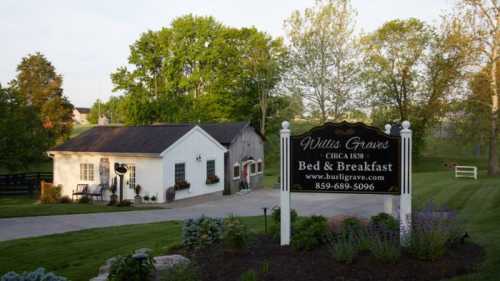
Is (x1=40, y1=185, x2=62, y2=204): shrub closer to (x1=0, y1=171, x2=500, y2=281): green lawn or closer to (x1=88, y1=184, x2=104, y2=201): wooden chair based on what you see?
(x1=88, y1=184, x2=104, y2=201): wooden chair

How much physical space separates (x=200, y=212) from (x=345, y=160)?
12.5 metres

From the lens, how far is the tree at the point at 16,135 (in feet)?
57.2

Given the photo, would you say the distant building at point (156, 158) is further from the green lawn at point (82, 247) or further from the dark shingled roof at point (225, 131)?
the green lawn at point (82, 247)

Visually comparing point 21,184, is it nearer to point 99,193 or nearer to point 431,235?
point 99,193

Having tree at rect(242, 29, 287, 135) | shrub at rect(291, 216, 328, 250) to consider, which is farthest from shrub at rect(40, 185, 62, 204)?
tree at rect(242, 29, 287, 135)

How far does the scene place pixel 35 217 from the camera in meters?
17.8

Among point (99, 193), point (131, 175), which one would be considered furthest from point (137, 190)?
point (99, 193)

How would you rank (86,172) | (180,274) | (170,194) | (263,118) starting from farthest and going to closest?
(263,118) < (86,172) < (170,194) < (180,274)

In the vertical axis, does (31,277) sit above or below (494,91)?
below

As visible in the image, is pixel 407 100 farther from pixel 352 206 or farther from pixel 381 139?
pixel 381 139

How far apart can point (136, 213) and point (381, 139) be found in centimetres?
1347

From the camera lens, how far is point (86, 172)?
84.0 feet

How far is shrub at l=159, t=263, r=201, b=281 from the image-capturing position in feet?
20.4

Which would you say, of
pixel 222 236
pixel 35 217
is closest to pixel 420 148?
pixel 35 217
